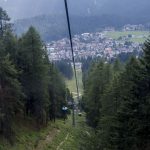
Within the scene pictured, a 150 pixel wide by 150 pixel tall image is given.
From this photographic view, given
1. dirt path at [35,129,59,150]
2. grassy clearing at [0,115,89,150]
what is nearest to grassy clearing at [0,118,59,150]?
grassy clearing at [0,115,89,150]

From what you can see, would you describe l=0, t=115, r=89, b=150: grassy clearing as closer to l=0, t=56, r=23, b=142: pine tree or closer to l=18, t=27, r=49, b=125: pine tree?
l=0, t=56, r=23, b=142: pine tree

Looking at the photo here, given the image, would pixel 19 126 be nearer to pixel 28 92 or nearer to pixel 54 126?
pixel 28 92

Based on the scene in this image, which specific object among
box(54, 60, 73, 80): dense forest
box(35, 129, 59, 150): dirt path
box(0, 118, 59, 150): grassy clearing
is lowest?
box(35, 129, 59, 150): dirt path

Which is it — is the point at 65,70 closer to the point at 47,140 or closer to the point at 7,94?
the point at 47,140

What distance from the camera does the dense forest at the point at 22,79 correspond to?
132 feet

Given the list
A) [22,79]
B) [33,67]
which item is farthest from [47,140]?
[33,67]

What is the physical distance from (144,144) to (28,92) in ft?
78.1

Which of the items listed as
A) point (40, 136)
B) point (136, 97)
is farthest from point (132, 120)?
point (40, 136)

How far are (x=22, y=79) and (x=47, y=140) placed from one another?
7728mm

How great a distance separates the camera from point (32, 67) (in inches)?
1951

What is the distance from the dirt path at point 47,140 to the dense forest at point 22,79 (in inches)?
70.0

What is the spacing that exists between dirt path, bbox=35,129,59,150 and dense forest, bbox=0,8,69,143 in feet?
5.83

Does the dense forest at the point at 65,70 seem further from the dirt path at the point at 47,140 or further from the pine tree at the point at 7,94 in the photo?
the pine tree at the point at 7,94

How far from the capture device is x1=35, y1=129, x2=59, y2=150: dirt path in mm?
44956
